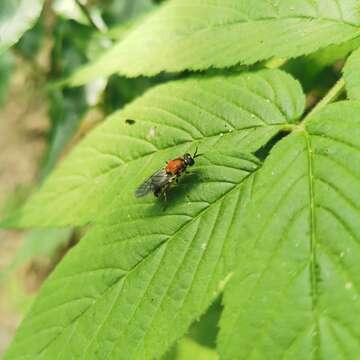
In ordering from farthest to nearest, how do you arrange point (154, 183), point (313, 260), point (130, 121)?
point (130, 121), point (154, 183), point (313, 260)

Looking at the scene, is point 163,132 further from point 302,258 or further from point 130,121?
point 302,258

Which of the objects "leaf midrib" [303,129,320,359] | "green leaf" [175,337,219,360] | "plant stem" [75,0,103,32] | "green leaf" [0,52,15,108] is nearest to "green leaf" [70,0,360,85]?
"leaf midrib" [303,129,320,359]

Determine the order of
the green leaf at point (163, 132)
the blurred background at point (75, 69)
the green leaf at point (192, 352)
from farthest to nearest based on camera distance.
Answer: the green leaf at point (192, 352) → the blurred background at point (75, 69) → the green leaf at point (163, 132)

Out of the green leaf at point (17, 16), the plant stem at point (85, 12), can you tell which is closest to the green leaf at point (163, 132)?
the green leaf at point (17, 16)

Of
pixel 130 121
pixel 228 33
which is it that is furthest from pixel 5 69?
pixel 228 33

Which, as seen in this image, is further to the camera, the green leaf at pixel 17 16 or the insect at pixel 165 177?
the green leaf at pixel 17 16

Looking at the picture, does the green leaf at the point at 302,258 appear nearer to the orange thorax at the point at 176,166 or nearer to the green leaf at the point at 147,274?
the green leaf at the point at 147,274
